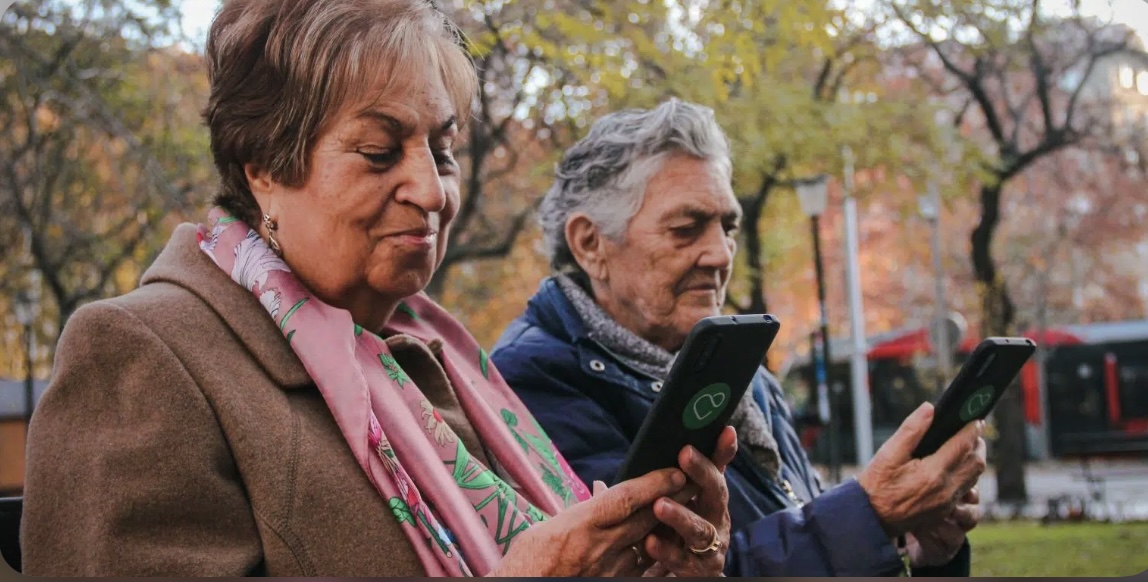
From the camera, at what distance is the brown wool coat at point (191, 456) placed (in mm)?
1323

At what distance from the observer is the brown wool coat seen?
1.32 meters

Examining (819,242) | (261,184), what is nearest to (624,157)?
(261,184)

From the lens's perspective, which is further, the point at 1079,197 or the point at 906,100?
the point at 1079,197

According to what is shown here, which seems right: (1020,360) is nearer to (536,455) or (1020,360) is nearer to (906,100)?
(536,455)

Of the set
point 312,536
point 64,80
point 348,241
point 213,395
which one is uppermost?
point 64,80

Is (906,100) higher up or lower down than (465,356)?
higher up

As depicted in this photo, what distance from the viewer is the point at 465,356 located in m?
2.06

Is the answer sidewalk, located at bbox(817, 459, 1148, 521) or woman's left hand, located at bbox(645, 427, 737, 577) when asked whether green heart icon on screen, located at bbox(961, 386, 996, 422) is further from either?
sidewalk, located at bbox(817, 459, 1148, 521)

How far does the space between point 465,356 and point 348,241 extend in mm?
496

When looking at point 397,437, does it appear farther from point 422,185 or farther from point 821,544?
point 821,544

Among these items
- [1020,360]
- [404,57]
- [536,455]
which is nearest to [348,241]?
[404,57]

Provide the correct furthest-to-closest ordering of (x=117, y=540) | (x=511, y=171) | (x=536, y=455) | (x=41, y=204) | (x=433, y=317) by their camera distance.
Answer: (x=41, y=204) < (x=511, y=171) < (x=433, y=317) < (x=536, y=455) < (x=117, y=540)

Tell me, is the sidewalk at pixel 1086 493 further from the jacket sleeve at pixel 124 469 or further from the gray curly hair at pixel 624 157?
the jacket sleeve at pixel 124 469

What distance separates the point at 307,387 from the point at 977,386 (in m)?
1.17
